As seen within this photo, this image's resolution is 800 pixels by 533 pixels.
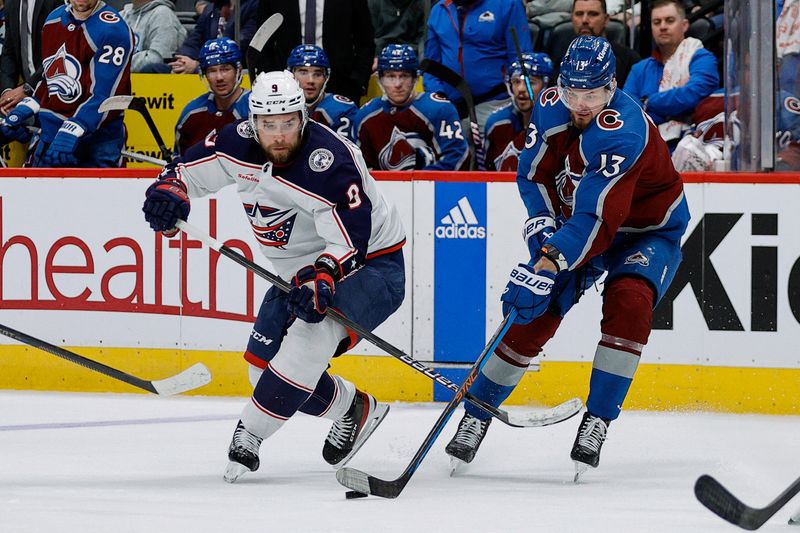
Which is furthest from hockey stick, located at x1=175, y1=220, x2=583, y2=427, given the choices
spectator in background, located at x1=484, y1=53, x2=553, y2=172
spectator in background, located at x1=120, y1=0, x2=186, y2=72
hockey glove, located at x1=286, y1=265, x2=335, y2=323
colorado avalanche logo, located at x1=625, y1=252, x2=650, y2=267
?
spectator in background, located at x1=120, y1=0, x2=186, y2=72

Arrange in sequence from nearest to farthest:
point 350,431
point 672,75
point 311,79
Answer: point 350,431, point 672,75, point 311,79

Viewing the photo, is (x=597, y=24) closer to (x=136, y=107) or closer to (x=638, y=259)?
(x=136, y=107)

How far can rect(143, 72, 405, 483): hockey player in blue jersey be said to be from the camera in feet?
11.8

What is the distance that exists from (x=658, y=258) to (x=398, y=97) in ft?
7.39

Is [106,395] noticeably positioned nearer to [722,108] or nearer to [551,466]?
[551,466]

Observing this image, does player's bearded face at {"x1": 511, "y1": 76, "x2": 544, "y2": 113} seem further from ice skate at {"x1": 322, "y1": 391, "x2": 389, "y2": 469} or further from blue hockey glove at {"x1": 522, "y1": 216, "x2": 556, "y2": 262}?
ice skate at {"x1": 322, "y1": 391, "x2": 389, "y2": 469}

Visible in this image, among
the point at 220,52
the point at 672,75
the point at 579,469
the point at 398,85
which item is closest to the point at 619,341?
the point at 579,469

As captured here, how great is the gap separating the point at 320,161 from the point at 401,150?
2203 millimetres

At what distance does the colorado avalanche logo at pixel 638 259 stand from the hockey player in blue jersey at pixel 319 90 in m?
2.16

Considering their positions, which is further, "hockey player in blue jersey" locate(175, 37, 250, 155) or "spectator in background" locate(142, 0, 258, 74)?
"spectator in background" locate(142, 0, 258, 74)

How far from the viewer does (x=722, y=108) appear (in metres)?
5.48

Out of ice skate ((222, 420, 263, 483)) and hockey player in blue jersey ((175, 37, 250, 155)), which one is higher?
hockey player in blue jersey ((175, 37, 250, 155))

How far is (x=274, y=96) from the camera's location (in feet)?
11.7

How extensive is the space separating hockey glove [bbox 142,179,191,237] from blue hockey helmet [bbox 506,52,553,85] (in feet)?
7.93
